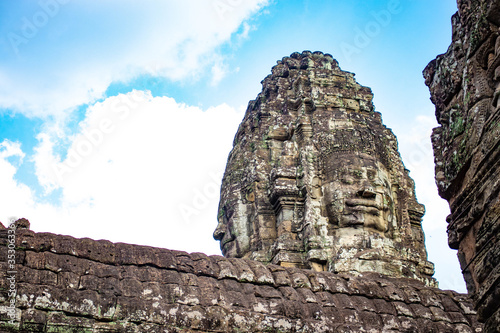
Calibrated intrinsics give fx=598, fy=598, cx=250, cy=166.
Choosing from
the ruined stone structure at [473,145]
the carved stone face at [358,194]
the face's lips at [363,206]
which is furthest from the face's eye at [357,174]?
the ruined stone structure at [473,145]

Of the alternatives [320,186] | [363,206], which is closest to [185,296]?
[363,206]

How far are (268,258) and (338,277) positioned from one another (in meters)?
4.95

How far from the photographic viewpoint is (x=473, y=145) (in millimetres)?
4734

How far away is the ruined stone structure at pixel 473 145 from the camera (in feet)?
14.1

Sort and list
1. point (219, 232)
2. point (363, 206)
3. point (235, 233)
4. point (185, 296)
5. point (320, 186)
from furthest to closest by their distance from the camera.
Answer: point (219, 232)
point (235, 233)
point (320, 186)
point (363, 206)
point (185, 296)

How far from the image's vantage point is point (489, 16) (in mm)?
4836

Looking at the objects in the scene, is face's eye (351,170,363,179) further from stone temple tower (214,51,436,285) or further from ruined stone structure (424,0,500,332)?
ruined stone structure (424,0,500,332)

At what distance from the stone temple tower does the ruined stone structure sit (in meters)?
5.73

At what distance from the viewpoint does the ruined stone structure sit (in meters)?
4.29

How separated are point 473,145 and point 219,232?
944 cm

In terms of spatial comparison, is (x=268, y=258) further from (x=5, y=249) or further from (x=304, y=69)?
(x=5, y=249)

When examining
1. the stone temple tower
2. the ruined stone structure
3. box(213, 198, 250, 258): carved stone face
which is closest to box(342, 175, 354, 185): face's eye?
the stone temple tower

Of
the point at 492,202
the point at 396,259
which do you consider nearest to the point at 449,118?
the point at 492,202

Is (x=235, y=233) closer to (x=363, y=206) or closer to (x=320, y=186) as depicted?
(x=320, y=186)
